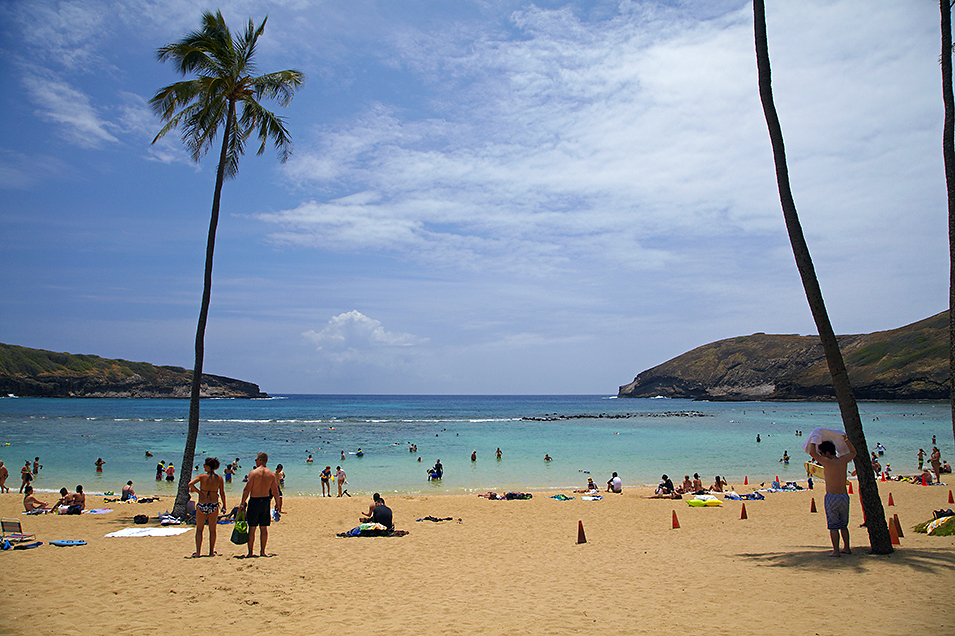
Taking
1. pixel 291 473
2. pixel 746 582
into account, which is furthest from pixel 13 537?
pixel 291 473

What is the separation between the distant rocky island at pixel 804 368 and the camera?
10669 cm

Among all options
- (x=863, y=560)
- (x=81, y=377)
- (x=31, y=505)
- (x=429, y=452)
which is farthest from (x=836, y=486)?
(x=81, y=377)

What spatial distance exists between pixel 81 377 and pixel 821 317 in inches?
7038

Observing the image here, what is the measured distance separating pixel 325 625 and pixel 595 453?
34573 mm

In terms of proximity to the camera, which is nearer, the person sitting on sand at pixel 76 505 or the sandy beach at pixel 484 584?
the sandy beach at pixel 484 584

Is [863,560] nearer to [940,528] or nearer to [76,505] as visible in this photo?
[940,528]

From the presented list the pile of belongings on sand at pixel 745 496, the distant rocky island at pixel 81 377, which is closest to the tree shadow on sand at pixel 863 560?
the pile of belongings on sand at pixel 745 496

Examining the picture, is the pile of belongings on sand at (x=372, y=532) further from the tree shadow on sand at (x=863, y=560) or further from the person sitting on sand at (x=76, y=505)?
the person sitting on sand at (x=76, y=505)

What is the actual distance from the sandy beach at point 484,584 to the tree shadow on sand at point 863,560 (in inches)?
1.6

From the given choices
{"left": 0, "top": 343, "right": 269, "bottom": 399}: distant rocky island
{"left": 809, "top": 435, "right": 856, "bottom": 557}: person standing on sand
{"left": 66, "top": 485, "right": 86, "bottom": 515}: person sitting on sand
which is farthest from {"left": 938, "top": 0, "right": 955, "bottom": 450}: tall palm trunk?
→ {"left": 0, "top": 343, "right": 269, "bottom": 399}: distant rocky island

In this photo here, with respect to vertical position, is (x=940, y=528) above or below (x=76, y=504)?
above

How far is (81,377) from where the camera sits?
14662 cm

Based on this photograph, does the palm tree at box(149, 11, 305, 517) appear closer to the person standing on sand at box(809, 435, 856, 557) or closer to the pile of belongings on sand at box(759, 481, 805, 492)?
the person standing on sand at box(809, 435, 856, 557)

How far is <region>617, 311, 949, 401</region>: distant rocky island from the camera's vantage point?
350 ft
